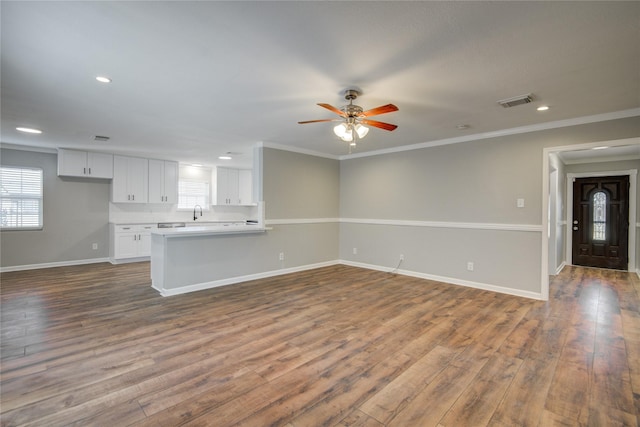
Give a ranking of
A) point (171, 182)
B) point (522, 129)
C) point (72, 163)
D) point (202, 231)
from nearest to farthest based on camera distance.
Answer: point (522, 129) < point (202, 231) < point (72, 163) < point (171, 182)

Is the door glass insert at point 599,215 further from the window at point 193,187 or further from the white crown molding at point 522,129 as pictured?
the window at point 193,187

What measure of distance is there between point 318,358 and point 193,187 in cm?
688

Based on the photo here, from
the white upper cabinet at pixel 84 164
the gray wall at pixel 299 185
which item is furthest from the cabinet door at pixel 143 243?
the gray wall at pixel 299 185

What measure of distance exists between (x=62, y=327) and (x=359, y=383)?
3133mm

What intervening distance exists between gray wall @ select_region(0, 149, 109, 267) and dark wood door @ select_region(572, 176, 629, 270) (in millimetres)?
10674

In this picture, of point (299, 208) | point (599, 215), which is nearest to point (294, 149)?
point (299, 208)

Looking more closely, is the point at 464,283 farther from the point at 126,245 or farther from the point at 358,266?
the point at 126,245

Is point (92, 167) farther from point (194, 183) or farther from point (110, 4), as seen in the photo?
point (110, 4)

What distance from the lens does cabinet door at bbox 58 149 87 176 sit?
591cm

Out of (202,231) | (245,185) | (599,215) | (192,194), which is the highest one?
(245,185)

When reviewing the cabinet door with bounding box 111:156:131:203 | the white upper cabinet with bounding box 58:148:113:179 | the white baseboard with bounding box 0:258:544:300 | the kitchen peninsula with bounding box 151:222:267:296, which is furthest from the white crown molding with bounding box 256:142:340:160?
the white upper cabinet with bounding box 58:148:113:179

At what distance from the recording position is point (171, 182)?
7391mm

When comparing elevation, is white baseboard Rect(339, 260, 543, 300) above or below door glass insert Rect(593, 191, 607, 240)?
below

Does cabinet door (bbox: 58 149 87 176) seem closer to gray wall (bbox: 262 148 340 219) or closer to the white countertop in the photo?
the white countertop
